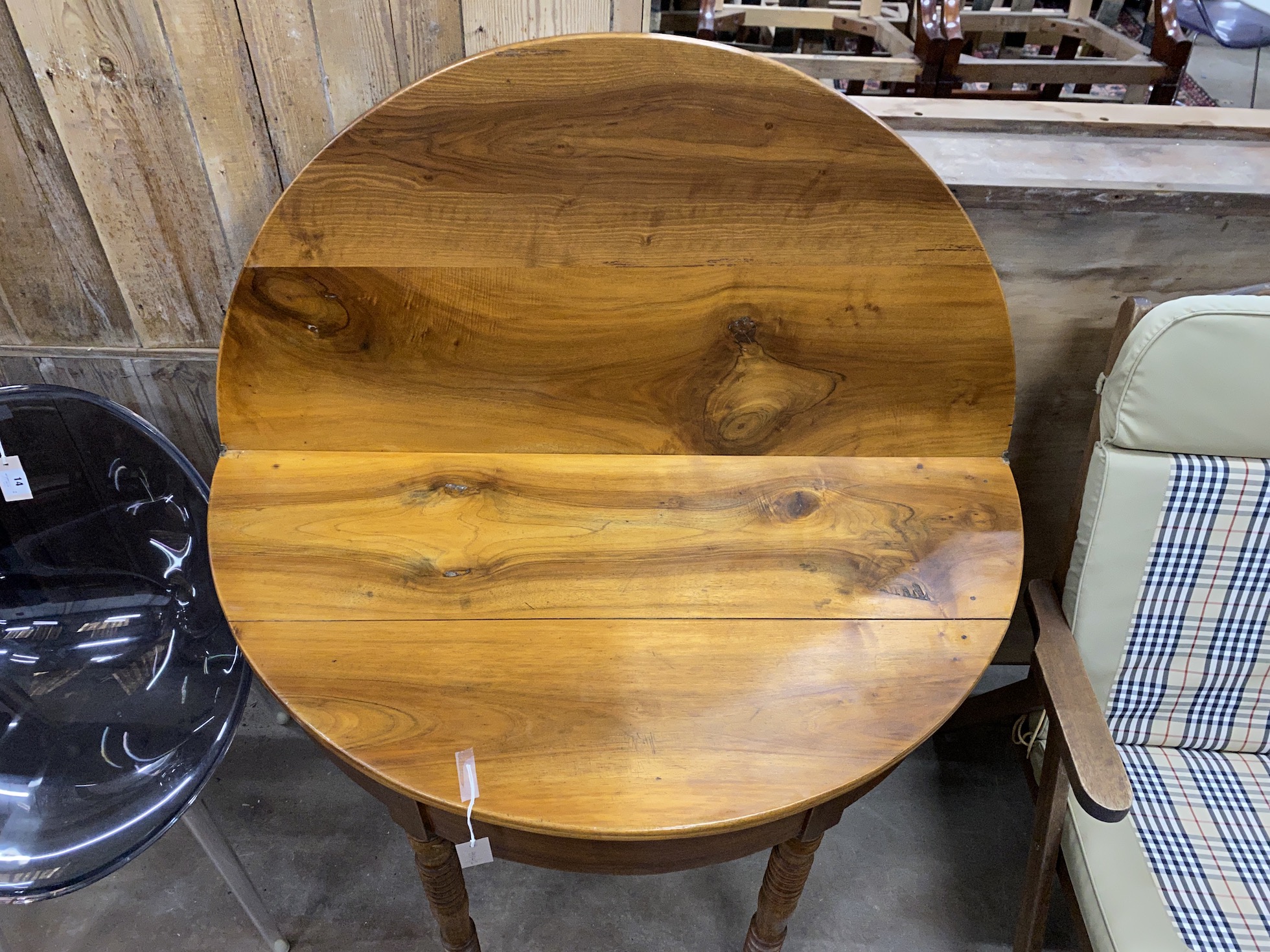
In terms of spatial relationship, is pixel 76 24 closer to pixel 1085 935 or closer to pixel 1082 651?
pixel 1082 651

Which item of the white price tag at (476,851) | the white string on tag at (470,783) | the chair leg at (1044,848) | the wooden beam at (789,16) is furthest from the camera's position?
the wooden beam at (789,16)

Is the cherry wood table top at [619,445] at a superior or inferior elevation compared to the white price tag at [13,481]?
superior

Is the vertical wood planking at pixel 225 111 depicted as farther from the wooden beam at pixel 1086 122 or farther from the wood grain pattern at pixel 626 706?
the wooden beam at pixel 1086 122

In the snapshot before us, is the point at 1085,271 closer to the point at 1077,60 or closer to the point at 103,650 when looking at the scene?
the point at 103,650

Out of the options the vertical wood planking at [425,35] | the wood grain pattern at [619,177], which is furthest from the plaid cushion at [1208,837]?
the vertical wood planking at [425,35]

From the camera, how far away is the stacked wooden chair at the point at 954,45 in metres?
2.36

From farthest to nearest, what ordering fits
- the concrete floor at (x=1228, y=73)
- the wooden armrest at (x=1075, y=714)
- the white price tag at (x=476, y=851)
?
the concrete floor at (x=1228, y=73) < the wooden armrest at (x=1075, y=714) < the white price tag at (x=476, y=851)

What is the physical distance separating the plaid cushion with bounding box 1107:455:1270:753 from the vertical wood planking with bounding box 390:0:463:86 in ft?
3.75

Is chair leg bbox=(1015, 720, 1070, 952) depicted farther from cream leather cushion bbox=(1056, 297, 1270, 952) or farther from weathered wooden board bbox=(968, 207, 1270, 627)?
weathered wooden board bbox=(968, 207, 1270, 627)

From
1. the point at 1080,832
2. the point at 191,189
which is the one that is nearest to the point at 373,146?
the point at 191,189

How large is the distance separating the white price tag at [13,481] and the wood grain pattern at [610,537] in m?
0.39

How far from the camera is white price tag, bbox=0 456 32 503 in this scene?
1227 mm

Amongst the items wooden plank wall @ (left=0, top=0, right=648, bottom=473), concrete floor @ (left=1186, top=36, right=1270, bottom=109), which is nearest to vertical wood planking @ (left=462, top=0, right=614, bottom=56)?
wooden plank wall @ (left=0, top=0, right=648, bottom=473)

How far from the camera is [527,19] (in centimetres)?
108
